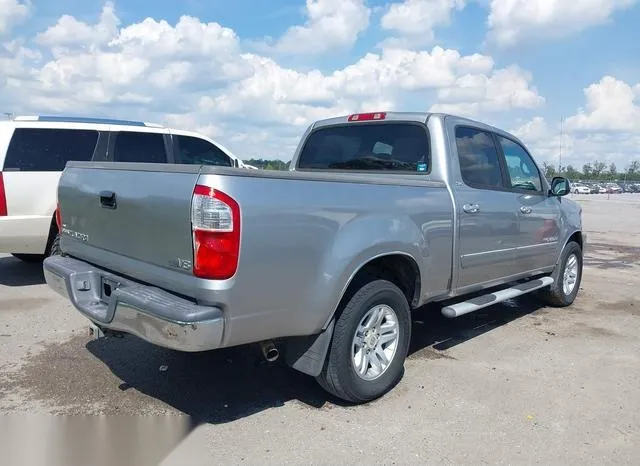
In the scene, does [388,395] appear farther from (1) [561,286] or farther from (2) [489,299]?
(1) [561,286]

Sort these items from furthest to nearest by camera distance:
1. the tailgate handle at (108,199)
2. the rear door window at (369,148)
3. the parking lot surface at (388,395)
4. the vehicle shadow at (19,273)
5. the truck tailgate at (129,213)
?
1. the vehicle shadow at (19,273)
2. the rear door window at (369,148)
3. the tailgate handle at (108,199)
4. the parking lot surface at (388,395)
5. the truck tailgate at (129,213)

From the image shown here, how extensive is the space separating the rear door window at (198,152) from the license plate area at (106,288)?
4955 mm

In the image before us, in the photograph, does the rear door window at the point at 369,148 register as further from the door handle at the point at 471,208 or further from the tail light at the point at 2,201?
the tail light at the point at 2,201

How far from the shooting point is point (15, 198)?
23.0 feet

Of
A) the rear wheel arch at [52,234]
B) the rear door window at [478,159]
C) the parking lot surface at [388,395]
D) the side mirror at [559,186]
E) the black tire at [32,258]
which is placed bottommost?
the parking lot surface at [388,395]

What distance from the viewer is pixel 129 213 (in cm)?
363

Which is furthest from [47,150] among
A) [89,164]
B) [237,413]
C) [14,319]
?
[237,413]

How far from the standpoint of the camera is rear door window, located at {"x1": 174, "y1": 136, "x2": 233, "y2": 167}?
883 centimetres

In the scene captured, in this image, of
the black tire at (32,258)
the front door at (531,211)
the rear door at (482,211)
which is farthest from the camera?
the black tire at (32,258)

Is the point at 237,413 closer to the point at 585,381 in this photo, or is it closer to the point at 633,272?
the point at 585,381

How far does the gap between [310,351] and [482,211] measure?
2154 millimetres

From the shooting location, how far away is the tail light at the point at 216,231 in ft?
10.0

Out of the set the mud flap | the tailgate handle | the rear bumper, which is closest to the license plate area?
the rear bumper

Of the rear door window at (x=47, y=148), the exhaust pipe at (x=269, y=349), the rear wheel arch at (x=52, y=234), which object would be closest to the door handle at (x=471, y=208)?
the exhaust pipe at (x=269, y=349)
